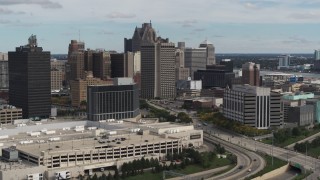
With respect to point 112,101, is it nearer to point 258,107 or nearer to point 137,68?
point 258,107

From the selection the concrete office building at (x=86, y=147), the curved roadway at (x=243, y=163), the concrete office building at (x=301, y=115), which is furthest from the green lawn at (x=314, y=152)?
the concrete office building at (x=301, y=115)

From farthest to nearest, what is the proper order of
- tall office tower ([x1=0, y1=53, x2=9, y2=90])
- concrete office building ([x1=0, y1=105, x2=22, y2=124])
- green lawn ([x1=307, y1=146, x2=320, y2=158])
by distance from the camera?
tall office tower ([x1=0, y1=53, x2=9, y2=90]) < concrete office building ([x1=0, y1=105, x2=22, y2=124]) < green lawn ([x1=307, y1=146, x2=320, y2=158])

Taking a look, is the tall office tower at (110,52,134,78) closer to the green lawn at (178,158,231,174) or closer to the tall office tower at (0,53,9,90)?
the tall office tower at (0,53,9,90)

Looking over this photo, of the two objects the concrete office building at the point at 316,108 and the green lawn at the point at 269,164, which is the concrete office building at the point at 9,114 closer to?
the green lawn at the point at 269,164

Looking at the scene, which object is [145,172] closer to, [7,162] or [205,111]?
[7,162]

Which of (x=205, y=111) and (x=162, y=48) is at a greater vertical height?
(x=162, y=48)

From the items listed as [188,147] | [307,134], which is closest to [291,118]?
[307,134]

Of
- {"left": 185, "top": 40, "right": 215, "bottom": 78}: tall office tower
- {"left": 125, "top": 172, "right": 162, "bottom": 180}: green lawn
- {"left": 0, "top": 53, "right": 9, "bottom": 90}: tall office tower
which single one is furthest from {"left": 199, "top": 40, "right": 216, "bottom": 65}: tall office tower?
{"left": 125, "top": 172, "right": 162, "bottom": 180}: green lawn

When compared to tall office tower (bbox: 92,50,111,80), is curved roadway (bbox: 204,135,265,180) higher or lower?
lower
